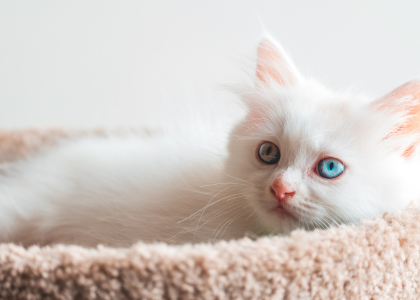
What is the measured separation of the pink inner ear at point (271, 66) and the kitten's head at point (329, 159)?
0.09 metres

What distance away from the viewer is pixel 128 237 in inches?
47.1

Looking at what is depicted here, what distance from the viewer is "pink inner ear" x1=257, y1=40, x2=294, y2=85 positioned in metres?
1.16

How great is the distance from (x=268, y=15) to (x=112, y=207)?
146 cm

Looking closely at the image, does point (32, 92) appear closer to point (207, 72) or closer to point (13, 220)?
point (207, 72)

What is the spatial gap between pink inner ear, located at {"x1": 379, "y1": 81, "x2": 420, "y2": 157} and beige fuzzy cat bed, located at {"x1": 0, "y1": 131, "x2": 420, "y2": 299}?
33 cm

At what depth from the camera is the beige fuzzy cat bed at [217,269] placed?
65cm

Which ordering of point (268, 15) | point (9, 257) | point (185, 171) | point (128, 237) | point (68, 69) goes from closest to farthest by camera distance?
point (9, 257) < point (128, 237) < point (185, 171) < point (268, 15) < point (68, 69)

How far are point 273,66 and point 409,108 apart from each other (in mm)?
396

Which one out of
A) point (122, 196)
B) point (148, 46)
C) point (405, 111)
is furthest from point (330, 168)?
point (148, 46)

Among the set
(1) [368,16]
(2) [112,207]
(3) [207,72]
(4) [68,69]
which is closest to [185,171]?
(2) [112,207]

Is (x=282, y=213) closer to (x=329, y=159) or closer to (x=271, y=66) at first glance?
(x=329, y=159)

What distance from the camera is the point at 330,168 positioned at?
37.2 inches

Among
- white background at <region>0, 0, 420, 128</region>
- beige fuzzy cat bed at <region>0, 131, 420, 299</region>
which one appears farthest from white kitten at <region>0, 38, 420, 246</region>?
white background at <region>0, 0, 420, 128</region>

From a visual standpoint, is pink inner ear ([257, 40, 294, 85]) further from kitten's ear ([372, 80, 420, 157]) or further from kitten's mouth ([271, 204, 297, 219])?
kitten's mouth ([271, 204, 297, 219])
